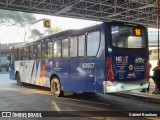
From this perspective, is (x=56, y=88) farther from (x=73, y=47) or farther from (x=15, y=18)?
(x=15, y=18)

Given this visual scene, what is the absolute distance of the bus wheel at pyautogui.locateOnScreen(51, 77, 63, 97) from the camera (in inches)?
532

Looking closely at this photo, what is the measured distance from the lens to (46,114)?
942 cm

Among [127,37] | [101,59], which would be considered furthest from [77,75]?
[127,37]

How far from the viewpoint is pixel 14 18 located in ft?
202

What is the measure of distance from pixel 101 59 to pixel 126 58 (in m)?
1.01

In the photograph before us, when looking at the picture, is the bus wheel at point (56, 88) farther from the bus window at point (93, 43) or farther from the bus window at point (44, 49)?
the bus window at point (93, 43)

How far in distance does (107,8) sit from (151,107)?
19612mm

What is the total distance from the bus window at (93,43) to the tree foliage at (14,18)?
50667 mm

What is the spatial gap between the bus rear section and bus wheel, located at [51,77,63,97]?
3.85 meters

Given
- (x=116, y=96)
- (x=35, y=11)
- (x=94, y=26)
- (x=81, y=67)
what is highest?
(x=35, y=11)

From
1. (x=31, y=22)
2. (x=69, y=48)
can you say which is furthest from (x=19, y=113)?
(x=31, y=22)

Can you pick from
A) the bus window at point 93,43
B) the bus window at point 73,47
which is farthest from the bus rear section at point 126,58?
the bus window at point 73,47

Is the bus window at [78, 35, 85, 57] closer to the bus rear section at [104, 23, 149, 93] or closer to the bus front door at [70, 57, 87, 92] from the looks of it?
the bus front door at [70, 57, 87, 92]

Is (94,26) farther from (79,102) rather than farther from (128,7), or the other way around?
(128,7)
